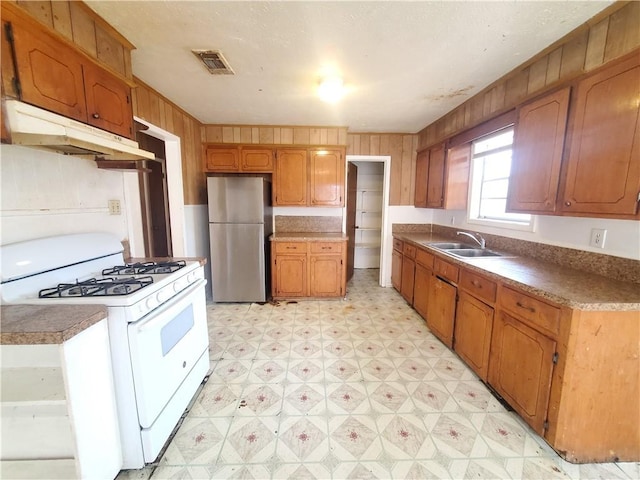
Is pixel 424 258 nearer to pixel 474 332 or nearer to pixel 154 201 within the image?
pixel 474 332

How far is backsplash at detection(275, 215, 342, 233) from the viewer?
397 centimetres

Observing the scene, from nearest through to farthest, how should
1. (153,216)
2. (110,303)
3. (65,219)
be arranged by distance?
(110,303) → (65,219) → (153,216)

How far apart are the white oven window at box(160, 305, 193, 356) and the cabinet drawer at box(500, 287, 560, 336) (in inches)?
82.1

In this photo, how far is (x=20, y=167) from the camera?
1290 millimetres

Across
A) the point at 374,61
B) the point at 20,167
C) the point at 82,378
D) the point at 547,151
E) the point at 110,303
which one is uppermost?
the point at 374,61

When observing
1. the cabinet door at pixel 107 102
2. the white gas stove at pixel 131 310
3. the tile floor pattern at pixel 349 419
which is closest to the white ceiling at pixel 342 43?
the cabinet door at pixel 107 102

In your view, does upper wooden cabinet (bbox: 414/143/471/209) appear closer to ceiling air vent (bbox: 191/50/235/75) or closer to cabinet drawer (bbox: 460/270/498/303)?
cabinet drawer (bbox: 460/270/498/303)

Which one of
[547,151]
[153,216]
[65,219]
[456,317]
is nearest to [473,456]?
[456,317]

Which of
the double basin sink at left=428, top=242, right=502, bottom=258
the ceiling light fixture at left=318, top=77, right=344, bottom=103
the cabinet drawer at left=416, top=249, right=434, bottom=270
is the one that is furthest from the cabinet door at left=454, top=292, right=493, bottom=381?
the ceiling light fixture at left=318, top=77, right=344, bottom=103

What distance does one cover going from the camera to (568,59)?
1.62m

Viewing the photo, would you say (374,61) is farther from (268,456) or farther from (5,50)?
(268,456)

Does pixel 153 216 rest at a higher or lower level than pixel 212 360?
higher

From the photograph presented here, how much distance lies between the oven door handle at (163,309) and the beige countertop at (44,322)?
6.9 inches

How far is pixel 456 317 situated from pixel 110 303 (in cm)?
245
